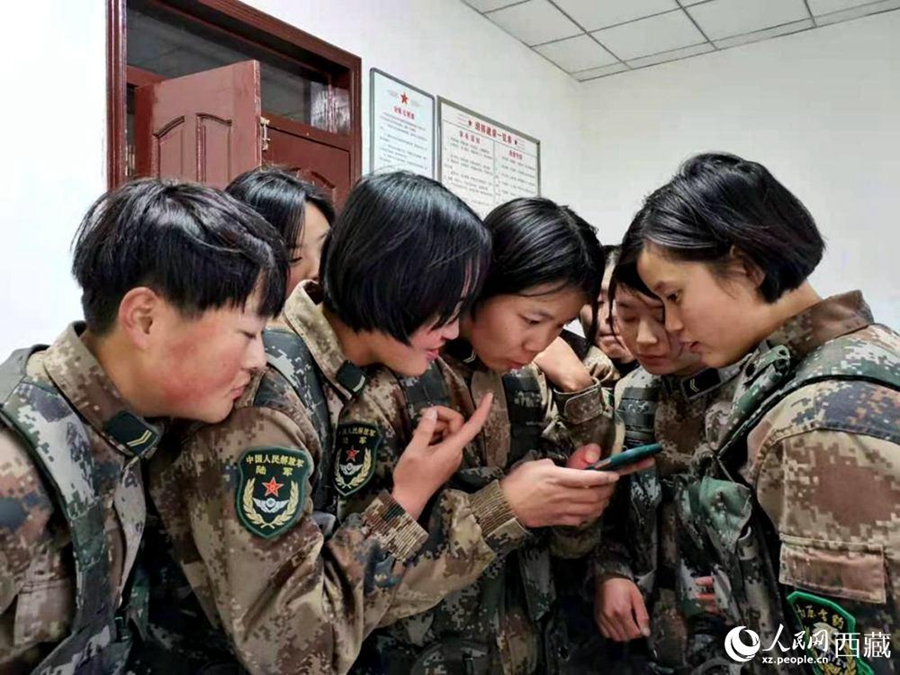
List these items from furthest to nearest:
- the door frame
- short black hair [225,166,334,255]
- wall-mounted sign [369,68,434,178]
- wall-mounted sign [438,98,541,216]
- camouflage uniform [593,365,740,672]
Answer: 1. wall-mounted sign [438,98,541,216]
2. wall-mounted sign [369,68,434,178]
3. the door frame
4. short black hair [225,166,334,255]
5. camouflage uniform [593,365,740,672]

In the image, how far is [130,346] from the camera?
84 centimetres

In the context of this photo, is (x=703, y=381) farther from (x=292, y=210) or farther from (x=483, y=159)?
(x=483, y=159)

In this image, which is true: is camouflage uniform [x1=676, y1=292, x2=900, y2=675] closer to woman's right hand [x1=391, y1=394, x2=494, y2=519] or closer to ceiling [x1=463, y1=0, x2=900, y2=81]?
woman's right hand [x1=391, y1=394, x2=494, y2=519]

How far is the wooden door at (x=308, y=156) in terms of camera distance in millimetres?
2908

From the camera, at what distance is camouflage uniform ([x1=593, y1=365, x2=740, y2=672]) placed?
124 cm

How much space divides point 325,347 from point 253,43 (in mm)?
2251

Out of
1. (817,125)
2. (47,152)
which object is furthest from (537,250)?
(817,125)

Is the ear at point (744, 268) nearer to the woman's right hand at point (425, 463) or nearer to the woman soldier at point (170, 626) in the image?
the woman's right hand at point (425, 463)

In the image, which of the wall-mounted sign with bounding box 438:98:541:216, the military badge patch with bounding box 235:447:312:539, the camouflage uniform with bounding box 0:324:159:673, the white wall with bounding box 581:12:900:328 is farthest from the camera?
the white wall with bounding box 581:12:900:328

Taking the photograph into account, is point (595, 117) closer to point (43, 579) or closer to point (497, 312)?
point (497, 312)

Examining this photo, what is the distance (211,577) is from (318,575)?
131 mm

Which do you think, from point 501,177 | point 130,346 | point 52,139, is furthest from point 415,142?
point 130,346

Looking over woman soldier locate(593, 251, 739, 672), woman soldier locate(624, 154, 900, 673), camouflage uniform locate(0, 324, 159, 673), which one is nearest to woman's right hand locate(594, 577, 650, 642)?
woman soldier locate(593, 251, 739, 672)

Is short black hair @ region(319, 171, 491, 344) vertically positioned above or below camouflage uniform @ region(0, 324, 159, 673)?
above
